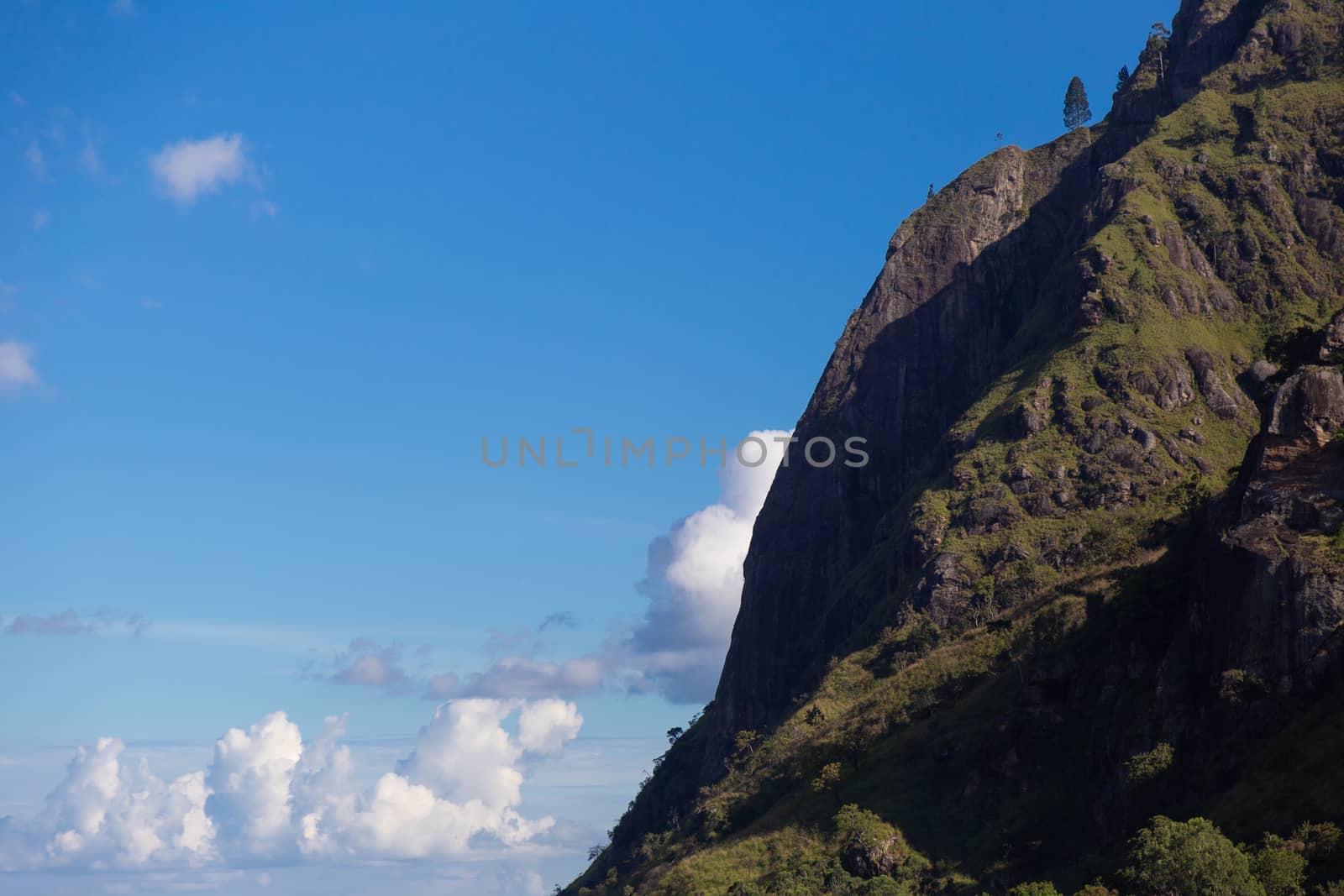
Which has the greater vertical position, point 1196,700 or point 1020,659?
point 1020,659

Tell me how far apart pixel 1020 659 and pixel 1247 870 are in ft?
214

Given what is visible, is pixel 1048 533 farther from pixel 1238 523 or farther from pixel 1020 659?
pixel 1238 523

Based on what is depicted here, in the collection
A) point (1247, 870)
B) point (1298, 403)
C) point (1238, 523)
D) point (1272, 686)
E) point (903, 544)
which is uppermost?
point (903, 544)

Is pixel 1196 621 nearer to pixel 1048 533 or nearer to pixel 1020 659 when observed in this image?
pixel 1020 659

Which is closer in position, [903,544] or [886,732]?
[886,732]

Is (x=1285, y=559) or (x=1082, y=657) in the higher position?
(x=1285, y=559)

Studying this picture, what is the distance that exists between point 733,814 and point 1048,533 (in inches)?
2216

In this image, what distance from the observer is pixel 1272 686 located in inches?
3676

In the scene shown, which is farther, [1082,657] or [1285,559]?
[1082,657]

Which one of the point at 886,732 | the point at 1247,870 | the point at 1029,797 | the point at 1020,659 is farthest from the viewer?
the point at 886,732

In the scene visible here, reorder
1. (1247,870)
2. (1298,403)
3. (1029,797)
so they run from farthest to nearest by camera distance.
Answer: (1029,797)
(1298,403)
(1247,870)

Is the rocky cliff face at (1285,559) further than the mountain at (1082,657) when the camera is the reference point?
No

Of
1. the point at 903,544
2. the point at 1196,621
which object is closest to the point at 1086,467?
the point at 903,544

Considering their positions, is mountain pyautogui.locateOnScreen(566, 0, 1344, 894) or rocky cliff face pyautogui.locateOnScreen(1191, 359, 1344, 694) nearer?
rocky cliff face pyautogui.locateOnScreen(1191, 359, 1344, 694)
